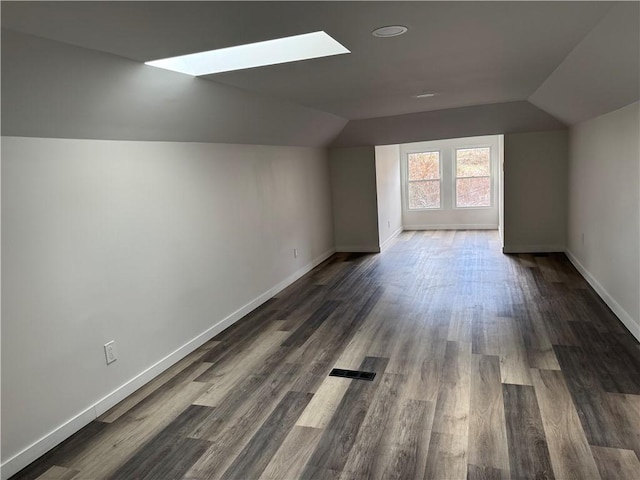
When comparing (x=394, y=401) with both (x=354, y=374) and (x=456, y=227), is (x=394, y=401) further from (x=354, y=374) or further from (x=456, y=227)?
(x=456, y=227)

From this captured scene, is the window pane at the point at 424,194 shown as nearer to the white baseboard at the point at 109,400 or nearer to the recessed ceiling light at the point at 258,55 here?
the white baseboard at the point at 109,400

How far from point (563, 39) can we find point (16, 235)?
3.04m

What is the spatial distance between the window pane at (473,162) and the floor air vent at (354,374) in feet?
21.4

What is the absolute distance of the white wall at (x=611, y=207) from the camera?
3.34 metres

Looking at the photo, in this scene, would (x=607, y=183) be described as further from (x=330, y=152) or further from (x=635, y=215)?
(x=330, y=152)

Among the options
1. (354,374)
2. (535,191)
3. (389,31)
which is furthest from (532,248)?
(389,31)

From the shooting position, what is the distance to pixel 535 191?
6242 mm

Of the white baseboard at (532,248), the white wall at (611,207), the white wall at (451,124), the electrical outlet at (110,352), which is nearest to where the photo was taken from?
the electrical outlet at (110,352)

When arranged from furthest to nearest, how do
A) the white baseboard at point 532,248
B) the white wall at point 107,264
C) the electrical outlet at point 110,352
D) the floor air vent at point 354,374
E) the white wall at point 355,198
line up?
the white wall at point 355,198 → the white baseboard at point 532,248 → the floor air vent at point 354,374 → the electrical outlet at point 110,352 → the white wall at point 107,264

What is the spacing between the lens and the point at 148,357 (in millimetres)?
3170

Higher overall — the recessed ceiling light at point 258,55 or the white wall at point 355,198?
the recessed ceiling light at point 258,55

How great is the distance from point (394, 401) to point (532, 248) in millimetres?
4563

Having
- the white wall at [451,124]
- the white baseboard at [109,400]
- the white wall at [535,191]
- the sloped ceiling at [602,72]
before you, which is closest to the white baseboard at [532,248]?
the white wall at [535,191]

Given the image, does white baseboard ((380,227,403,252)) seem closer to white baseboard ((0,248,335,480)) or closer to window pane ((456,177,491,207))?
window pane ((456,177,491,207))
